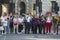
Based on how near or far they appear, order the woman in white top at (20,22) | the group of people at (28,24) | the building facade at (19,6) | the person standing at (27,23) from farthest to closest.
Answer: the building facade at (19,6) < the woman in white top at (20,22) < the person standing at (27,23) < the group of people at (28,24)

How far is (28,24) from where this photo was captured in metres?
32.4

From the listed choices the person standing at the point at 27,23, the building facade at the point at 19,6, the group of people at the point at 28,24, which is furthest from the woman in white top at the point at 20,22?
the building facade at the point at 19,6

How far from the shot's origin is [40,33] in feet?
106

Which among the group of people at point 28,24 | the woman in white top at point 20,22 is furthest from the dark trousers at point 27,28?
the woman in white top at point 20,22

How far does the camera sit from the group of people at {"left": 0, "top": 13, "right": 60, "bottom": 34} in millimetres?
31984

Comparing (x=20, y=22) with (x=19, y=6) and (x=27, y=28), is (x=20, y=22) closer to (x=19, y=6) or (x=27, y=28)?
(x=27, y=28)

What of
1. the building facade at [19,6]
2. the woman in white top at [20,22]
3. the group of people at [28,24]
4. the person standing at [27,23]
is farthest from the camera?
the building facade at [19,6]

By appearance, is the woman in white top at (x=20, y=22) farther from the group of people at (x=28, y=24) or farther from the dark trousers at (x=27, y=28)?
the dark trousers at (x=27, y=28)

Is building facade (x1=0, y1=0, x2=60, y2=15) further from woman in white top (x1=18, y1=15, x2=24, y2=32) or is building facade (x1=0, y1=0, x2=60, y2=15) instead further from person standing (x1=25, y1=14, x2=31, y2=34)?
person standing (x1=25, y1=14, x2=31, y2=34)

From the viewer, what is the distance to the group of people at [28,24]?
31984 millimetres

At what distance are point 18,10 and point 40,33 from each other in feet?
60.7

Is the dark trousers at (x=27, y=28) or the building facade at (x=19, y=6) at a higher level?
the building facade at (x=19, y=6)

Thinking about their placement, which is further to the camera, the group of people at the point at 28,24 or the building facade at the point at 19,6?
the building facade at the point at 19,6

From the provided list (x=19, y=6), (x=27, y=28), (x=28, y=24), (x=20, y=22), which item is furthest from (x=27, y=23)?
(x=19, y=6)
